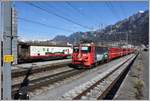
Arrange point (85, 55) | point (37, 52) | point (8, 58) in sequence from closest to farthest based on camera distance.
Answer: point (8, 58), point (85, 55), point (37, 52)

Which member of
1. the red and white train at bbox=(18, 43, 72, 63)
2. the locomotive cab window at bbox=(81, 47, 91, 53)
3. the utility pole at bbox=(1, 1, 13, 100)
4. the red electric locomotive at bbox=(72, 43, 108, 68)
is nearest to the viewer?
the utility pole at bbox=(1, 1, 13, 100)

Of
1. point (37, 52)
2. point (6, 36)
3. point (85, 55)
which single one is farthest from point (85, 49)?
point (6, 36)

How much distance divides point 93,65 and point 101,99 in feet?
64.8

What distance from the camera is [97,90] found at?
15.7 metres

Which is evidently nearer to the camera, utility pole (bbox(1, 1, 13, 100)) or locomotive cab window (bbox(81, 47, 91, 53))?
utility pole (bbox(1, 1, 13, 100))

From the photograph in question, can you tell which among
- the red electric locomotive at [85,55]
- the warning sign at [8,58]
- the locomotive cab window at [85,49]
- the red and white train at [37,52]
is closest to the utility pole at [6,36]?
the warning sign at [8,58]

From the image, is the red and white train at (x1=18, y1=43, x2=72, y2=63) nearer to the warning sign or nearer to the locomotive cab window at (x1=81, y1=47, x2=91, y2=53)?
the locomotive cab window at (x1=81, y1=47, x2=91, y2=53)

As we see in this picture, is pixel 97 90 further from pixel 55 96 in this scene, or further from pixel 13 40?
pixel 13 40

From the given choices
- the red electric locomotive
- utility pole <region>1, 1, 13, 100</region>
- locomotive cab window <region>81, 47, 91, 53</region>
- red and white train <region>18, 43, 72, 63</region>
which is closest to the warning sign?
utility pole <region>1, 1, 13, 100</region>

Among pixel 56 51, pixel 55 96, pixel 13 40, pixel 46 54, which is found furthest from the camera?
pixel 56 51

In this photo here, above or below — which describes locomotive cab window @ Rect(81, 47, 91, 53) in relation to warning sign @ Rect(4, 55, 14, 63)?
above

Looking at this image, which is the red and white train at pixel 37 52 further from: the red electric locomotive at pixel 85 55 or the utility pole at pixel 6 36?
the utility pole at pixel 6 36

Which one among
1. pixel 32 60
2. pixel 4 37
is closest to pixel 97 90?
pixel 4 37

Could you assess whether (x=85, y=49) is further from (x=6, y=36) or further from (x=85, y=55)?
(x=6, y=36)
